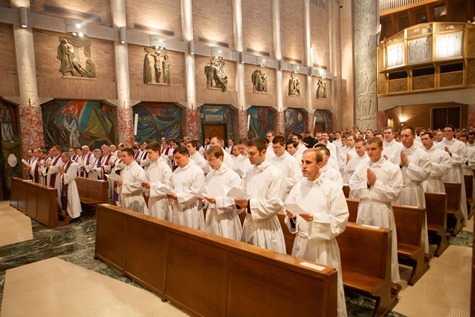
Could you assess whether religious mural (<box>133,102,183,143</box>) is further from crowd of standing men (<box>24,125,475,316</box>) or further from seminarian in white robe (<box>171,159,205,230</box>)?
seminarian in white robe (<box>171,159,205,230</box>)

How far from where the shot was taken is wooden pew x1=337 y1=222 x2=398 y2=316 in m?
3.69

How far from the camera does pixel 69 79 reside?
12.7 meters

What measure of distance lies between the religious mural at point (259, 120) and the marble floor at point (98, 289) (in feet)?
44.9

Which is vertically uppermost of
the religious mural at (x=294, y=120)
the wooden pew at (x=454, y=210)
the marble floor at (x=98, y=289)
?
the religious mural at (x=294, y=120)

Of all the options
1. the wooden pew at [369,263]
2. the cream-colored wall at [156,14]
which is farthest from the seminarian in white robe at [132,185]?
the cream-colored wall at [156,14]

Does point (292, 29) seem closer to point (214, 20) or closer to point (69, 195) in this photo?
point (214, 20)

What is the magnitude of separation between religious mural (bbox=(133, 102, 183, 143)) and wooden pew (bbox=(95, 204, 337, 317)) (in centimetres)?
996

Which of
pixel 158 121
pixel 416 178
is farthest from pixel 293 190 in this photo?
pixel 158 121

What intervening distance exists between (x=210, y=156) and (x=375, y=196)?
235 cm

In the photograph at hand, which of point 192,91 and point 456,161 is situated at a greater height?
point 192,91

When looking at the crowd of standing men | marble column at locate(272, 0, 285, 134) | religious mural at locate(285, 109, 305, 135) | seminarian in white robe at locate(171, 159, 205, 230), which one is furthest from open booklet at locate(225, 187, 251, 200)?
religious mural at locate(285, 109, 305, 135)

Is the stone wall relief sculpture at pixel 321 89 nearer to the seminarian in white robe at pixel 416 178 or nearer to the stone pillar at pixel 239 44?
the stone pillar at pixel 239 44

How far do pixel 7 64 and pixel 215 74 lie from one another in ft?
29.3

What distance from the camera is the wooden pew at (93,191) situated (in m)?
9.01
